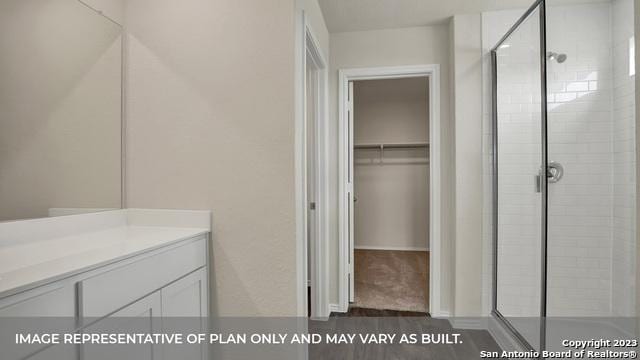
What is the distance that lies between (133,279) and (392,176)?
4.25 m

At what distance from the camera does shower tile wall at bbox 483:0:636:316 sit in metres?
1.74

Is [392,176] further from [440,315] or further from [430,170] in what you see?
[440,315]

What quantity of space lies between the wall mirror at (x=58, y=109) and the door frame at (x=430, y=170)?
5.47 feet

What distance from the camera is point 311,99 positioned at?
2547mm

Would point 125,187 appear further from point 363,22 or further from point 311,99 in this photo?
point 363,22

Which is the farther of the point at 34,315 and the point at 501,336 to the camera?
the point at 501,336

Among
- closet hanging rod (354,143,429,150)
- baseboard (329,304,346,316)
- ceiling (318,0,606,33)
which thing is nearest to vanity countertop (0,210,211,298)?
baseboard (329,304,346,316)

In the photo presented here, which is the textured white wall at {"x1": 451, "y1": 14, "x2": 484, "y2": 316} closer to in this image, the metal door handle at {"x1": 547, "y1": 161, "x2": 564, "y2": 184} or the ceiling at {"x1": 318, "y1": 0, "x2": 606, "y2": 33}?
the ceiling at {"x1": 318, "y1": 0, "x2": 606, "y2": 33}

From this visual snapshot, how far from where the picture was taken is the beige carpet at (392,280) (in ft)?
9.15

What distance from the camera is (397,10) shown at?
93.1 inches

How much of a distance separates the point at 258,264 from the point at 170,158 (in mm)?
715

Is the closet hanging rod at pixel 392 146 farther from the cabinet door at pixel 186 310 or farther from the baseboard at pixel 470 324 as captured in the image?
the cabinet door at pixel 186 310

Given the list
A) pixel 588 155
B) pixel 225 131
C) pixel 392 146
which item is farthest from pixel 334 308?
pixel 392 146

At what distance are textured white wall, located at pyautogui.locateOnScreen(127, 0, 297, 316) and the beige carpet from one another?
1.63 meters
